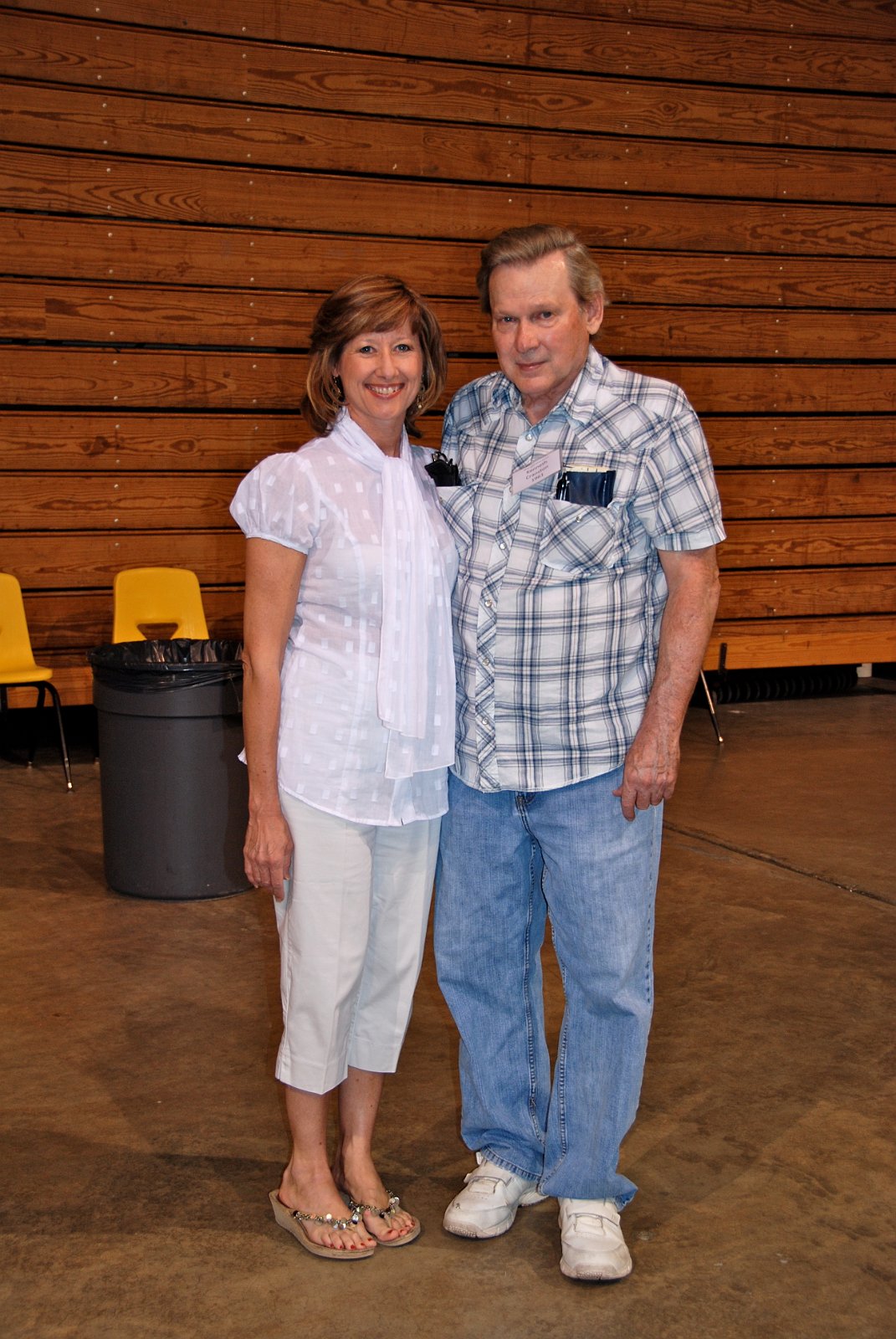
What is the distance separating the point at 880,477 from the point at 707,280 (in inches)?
62.0

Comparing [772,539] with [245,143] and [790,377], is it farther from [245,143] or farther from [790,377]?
[245,143]

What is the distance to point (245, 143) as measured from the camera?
638 cm

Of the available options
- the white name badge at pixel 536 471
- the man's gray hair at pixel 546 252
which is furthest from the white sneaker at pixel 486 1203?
the man's gray hair at pixel 546 252

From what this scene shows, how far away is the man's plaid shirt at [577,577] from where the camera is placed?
2.10 metres

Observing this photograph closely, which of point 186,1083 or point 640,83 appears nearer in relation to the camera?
point 186,1083

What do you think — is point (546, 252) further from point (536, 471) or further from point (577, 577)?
point (577, 577)

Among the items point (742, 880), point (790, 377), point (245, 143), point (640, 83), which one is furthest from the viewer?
point (790, 377)

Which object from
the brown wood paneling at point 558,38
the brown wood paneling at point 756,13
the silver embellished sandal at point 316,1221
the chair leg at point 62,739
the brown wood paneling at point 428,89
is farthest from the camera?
the brown wood paneling at point 756,13

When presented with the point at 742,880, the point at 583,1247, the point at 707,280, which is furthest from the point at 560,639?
the point at 707,280

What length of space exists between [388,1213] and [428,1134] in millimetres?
386

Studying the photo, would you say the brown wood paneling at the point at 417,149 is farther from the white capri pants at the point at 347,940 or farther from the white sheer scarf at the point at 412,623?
the white capri pants at the point at 347,940

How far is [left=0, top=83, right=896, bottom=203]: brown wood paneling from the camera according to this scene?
19.9 feet

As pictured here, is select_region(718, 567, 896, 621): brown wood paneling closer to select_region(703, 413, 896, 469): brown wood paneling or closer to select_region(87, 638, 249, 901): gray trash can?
select_region(703, 413, 896, 469): brown wood paneling

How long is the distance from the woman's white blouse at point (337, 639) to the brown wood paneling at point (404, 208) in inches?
180
